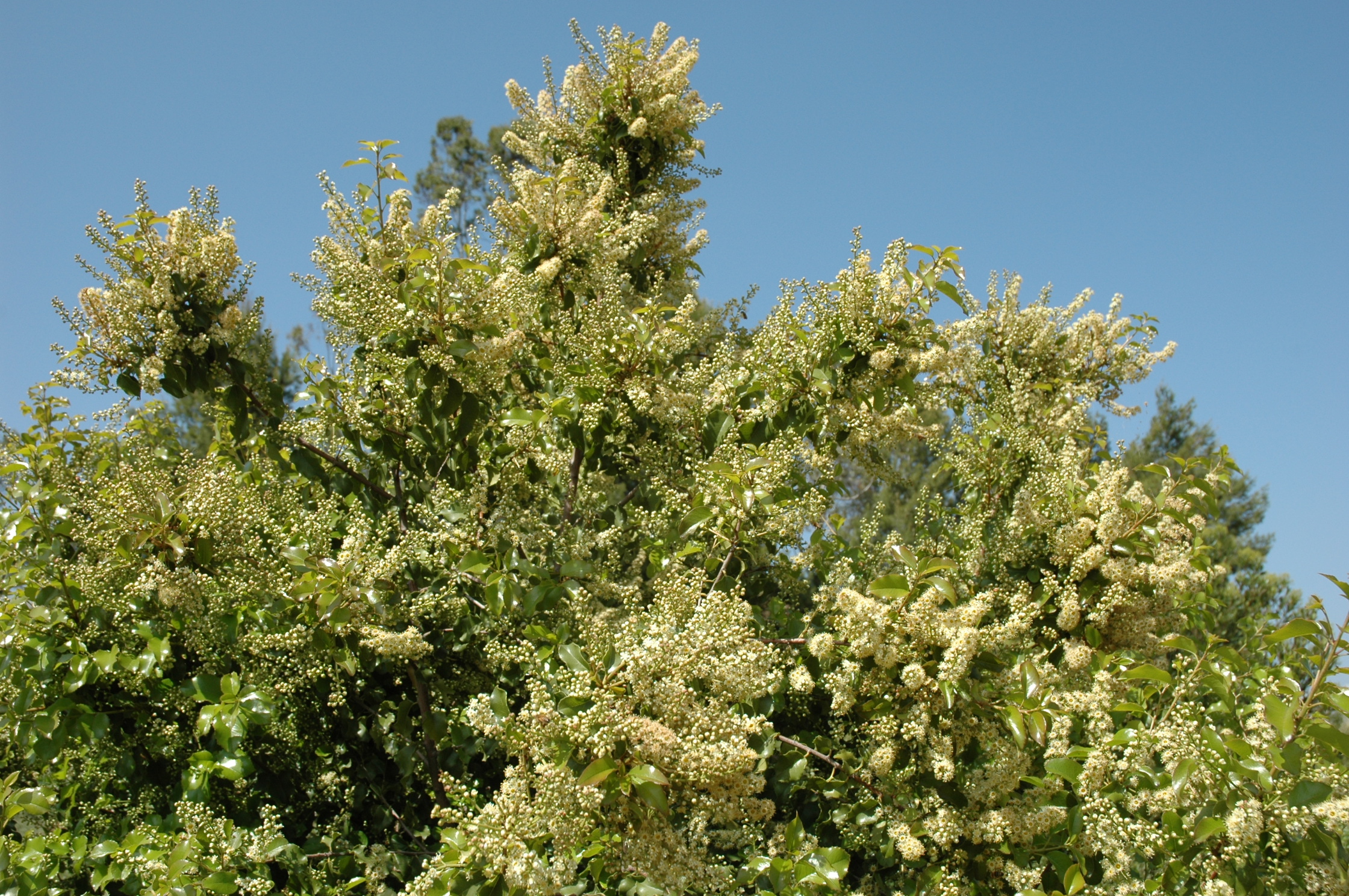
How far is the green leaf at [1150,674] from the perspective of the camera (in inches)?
90.4

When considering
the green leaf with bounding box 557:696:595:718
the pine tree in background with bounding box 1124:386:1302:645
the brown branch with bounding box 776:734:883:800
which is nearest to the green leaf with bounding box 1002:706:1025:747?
the brown branch with bounding box 776:734:883:800

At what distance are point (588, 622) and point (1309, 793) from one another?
1761 mm

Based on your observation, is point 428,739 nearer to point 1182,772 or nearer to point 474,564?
point 474,564

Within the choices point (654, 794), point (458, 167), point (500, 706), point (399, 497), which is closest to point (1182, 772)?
point (654, 794)

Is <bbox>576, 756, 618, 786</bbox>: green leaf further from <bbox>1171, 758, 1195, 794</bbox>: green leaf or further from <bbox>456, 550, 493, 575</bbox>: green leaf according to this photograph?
<bbox>1171, 758, 1195, 794</bbox>: green leaf

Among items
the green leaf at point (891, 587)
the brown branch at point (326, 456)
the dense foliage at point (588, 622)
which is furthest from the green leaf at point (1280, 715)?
the brown branch at point (326, 456)

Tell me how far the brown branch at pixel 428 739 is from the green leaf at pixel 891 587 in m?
1.52

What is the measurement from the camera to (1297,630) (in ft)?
6.77

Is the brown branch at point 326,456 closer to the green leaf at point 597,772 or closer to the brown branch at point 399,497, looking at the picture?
the brown branch at point 399,497

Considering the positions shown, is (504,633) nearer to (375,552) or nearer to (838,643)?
(375,552)

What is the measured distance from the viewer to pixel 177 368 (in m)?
2.99

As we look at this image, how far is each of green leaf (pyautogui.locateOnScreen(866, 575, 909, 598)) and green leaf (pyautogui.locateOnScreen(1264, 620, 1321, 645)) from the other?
87 cm

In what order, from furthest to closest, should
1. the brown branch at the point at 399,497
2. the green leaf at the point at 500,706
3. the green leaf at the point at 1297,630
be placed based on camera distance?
the brown branch at the point at 399,497 < the green leaf at the point at 500,706 < the green leaf at the point at 1297,630

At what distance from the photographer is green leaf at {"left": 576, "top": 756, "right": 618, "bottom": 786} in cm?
199
